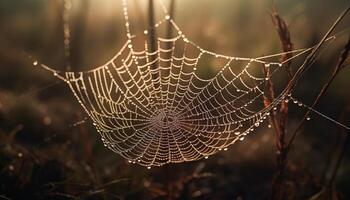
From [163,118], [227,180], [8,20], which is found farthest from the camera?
[8,20]

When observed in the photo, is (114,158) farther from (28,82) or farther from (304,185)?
(28,82)

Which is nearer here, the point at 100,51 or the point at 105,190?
the point at 105,190

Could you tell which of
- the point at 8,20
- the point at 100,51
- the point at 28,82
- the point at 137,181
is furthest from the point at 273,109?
the point at 8,20

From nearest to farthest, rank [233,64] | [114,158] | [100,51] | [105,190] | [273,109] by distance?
1. [273,109]
2. [105,190]
3. [114,158]
4. [233,64]
5. [100,51]

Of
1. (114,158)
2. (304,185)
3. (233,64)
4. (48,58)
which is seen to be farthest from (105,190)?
(48,58)

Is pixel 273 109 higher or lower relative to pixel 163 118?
lower

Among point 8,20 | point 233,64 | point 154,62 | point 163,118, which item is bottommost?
point 163,118
